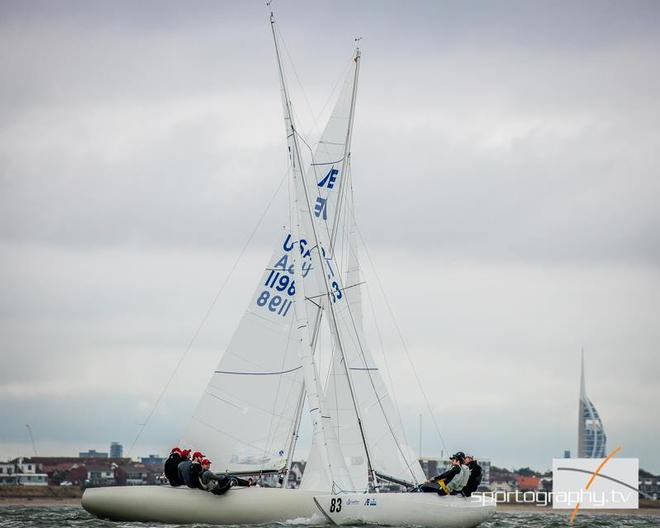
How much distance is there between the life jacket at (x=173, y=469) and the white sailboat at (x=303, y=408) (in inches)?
26.0

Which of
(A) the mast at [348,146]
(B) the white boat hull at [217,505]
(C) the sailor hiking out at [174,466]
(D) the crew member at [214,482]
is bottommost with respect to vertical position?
(B) the white boat hull at [217,505]

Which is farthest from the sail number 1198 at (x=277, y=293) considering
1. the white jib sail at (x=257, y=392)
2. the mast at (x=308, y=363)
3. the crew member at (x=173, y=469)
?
the crew member at (x=173, y=469)

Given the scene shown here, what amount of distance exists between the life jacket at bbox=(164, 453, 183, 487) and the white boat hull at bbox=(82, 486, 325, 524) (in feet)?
1.59

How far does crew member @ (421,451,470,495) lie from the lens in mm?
35938

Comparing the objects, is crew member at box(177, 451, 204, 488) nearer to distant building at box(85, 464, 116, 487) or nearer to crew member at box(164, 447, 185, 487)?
crew member at box(164, 447, 185, 487)

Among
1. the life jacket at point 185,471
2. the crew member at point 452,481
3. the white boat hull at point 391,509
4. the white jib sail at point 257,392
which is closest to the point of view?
the white boat hull at point 391,509

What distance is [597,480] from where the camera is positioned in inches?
1725

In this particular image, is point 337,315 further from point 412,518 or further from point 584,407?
point 584,407

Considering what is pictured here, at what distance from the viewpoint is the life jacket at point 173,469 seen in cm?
3599

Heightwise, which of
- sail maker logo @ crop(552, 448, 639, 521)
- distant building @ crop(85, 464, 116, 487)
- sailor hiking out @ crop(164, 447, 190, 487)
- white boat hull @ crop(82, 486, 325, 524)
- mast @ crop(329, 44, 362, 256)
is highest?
mast @ crop(329, 44, 362, 256)

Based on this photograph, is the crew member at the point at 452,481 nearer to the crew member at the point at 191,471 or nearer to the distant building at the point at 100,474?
the crew member at the point at 191,471

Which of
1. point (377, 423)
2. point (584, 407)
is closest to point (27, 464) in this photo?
point (584, 407)

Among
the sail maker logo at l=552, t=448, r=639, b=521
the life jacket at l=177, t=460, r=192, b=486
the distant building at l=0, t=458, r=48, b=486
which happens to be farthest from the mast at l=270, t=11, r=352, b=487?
the distant building at l=0, t=458, r=48, b=486

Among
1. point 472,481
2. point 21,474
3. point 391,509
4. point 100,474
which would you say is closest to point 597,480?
point 472,481
